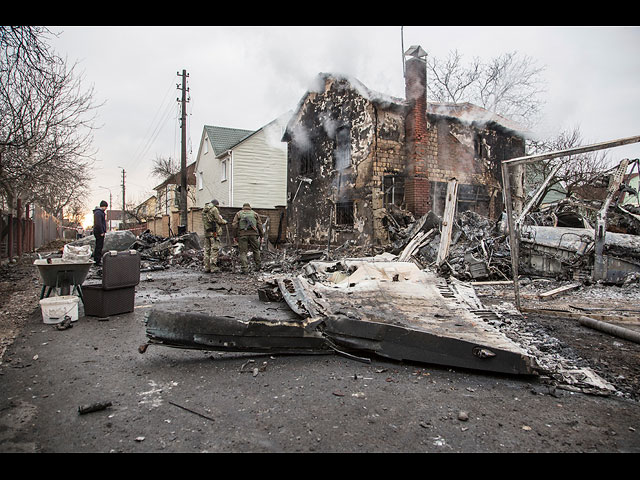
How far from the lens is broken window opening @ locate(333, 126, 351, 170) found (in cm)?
1359

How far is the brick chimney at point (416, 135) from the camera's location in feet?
40.3

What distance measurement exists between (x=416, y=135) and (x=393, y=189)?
77.2 inches

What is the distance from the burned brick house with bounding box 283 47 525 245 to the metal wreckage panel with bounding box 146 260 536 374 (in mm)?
7935

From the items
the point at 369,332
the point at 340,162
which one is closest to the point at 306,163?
the point at 340,162

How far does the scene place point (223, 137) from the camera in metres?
24.6

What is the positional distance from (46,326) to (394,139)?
436 inches

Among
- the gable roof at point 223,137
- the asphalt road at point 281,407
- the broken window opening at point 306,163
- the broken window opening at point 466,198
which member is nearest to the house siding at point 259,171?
the gable roof at point 223,137

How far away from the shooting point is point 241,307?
612 cm

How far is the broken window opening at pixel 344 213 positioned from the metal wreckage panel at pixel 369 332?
29.9 feet

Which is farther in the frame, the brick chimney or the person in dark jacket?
the brick chimney

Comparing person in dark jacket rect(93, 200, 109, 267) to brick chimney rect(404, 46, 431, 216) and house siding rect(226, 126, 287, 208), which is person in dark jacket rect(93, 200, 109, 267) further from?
house siding rect(226, 126, 287, 208)

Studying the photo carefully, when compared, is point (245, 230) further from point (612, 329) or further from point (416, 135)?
point (612, 329)

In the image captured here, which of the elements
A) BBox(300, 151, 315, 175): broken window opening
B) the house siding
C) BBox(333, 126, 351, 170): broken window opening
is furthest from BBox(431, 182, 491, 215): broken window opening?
the house siding

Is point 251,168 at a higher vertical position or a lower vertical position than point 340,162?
higher
